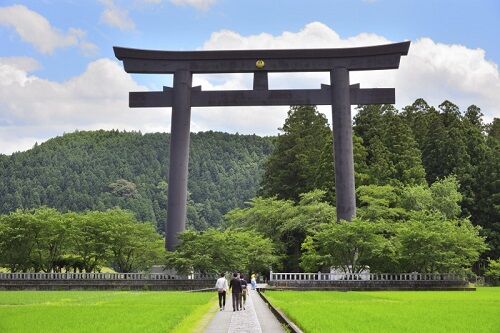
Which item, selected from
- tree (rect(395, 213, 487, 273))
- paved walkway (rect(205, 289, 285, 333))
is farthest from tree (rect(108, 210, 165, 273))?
paved walkway (rect(205, 289, 285, 333))

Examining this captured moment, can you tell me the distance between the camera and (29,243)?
42281mm

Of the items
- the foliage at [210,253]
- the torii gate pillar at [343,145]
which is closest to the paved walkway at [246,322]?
the foliage at [210,253]

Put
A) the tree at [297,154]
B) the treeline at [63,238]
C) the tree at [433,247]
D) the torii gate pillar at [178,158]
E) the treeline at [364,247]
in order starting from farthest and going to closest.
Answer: the tree at [297,154]
the treeline at [63,238]
the torii gate pillar at [178,158]
the tree at [433,247]
the treeline at [364,247]

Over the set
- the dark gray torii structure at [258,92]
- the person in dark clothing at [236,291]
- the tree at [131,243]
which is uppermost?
the dark gray torii structure at [258,92]

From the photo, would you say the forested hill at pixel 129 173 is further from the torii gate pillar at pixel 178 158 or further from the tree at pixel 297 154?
the torii gate pillar at pixel 178 158

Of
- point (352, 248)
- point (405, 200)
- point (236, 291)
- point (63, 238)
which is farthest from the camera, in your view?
point (405, 200)

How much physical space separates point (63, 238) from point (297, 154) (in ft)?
78.4

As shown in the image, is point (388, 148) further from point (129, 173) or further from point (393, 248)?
point (129, 173)

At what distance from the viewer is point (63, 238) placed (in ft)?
138

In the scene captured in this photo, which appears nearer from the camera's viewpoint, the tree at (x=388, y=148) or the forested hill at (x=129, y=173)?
the tree at (x=388, y=148)

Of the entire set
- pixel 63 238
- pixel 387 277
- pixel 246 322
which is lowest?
pixel 246 322

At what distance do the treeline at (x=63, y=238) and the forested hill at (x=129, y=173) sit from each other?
227 ft

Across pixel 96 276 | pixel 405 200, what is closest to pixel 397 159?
pixel 405 200

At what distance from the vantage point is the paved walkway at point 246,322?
598 inches
